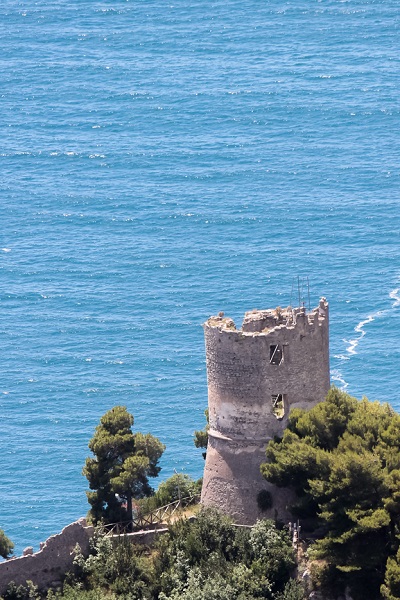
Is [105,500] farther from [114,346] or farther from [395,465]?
[114,346]

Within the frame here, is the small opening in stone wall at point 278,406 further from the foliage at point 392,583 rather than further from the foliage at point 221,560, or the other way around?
the foliage at point 392,583

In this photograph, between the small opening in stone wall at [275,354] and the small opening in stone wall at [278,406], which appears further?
the small opening in stone wall at [278,406]

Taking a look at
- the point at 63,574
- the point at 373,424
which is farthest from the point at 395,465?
the point at 63,574

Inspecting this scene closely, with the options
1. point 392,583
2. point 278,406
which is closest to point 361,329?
point 278,406

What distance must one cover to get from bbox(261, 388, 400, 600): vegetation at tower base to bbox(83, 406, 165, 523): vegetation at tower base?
8086 mm

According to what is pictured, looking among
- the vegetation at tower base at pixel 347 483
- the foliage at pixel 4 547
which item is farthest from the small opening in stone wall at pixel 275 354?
the foliage at pixel 4 547

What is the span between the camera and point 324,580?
103 meters

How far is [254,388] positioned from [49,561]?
12.9 m

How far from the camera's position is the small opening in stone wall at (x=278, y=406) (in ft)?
353

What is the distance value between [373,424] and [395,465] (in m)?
2.75

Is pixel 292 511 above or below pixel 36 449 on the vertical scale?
below

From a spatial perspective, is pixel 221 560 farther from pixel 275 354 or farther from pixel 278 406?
pixel 275 354

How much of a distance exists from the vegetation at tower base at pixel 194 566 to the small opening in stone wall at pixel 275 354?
7543mm

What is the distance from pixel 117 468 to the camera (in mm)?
111938
